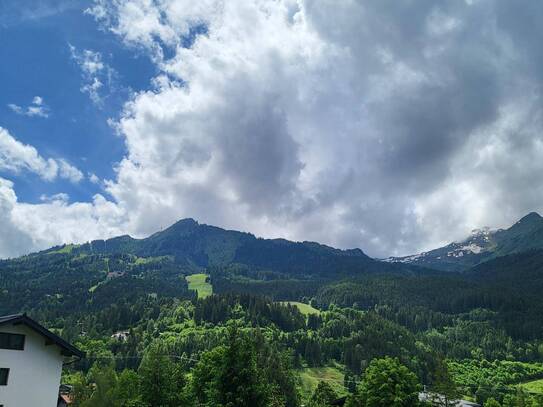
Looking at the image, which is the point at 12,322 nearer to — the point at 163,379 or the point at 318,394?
the point at 163,379

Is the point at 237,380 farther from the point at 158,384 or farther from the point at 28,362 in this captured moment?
the point at 28,362

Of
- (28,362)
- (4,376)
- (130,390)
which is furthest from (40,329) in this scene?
(130,390)

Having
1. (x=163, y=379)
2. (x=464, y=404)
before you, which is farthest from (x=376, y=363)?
(x=464, y=404)

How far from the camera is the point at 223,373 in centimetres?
5241

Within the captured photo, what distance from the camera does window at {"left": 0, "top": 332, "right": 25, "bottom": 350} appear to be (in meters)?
37.7

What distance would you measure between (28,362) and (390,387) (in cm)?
4814

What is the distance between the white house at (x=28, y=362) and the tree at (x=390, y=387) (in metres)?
43.5

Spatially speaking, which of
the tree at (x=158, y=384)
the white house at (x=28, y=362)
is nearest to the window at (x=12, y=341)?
the white house at (x=28, y=362)

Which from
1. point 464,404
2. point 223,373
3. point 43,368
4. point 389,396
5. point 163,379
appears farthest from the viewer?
point 464,404

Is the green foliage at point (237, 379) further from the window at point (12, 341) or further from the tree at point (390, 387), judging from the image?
the window at point (12, 341)

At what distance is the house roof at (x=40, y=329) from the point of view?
37.0 metres

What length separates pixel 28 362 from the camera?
38719 millimetres

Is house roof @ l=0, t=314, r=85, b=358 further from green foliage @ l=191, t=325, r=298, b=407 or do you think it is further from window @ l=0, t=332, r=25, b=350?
green foliage @ l=191, t=325, r=298, b=407

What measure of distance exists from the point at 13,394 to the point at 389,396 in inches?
1908
